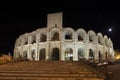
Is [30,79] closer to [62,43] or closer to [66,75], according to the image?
[66,75]

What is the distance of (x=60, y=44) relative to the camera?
41.0m

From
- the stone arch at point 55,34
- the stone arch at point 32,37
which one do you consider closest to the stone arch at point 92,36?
the stone arch at point 55,34

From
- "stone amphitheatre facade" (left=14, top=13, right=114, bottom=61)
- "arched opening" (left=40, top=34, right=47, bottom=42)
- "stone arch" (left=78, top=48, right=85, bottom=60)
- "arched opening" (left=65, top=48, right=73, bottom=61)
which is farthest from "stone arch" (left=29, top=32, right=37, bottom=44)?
"stone arch" (left=78, top=48, right=85, bottom=60)

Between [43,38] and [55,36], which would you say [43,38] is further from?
[55,36]

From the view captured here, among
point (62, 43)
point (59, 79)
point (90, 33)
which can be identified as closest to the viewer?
point (59, 79)

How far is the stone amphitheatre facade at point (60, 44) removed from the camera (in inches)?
1620

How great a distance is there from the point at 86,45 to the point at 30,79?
28506mm

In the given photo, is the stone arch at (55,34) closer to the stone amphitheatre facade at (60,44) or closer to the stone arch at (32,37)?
the stone amphitheatre facade at (60,44)

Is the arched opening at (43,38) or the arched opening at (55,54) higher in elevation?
the arched opening at (43,38)

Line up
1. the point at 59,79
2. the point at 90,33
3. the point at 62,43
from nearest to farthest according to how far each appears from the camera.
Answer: the point at 59,79, the point at 62,43, the point at 90,33

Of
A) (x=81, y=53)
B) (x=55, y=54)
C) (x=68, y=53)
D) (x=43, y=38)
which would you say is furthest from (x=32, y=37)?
(x=81, y=53)

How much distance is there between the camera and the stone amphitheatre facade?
41.2 meters

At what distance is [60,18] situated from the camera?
144 feet

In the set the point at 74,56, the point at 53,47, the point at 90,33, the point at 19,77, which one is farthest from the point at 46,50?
the point at 19,77
